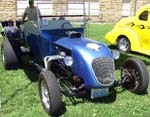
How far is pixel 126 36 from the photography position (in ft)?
39.9

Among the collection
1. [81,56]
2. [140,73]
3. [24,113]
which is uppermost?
[81,56]

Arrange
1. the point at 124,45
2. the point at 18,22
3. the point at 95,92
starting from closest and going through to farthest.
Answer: the point at 95,92
the point at 18,22
the point at 124,45

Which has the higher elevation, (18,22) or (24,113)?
(18,22)

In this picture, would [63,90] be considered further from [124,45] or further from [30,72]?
[124,45]

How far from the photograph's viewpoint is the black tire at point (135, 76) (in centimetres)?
715

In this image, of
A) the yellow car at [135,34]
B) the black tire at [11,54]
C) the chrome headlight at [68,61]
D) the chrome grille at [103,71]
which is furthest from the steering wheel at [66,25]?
the yellow car at [135,34]

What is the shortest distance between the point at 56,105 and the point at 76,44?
4.47ft

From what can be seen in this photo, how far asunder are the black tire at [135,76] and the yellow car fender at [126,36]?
166 inches

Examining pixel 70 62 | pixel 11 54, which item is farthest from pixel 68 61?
pixel 11 54

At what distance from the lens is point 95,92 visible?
6516 millimetres

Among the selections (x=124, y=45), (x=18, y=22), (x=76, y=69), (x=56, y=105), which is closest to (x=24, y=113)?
(x=56, y=105)

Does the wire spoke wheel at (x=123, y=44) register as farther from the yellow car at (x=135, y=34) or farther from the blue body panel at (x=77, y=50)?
the blue body panel at (x=77, y=50)

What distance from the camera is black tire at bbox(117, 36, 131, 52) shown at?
1217cm

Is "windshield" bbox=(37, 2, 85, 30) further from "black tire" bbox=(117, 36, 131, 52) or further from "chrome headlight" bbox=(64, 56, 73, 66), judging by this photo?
"black tire" bbox=(117, 36, 131, 52)
